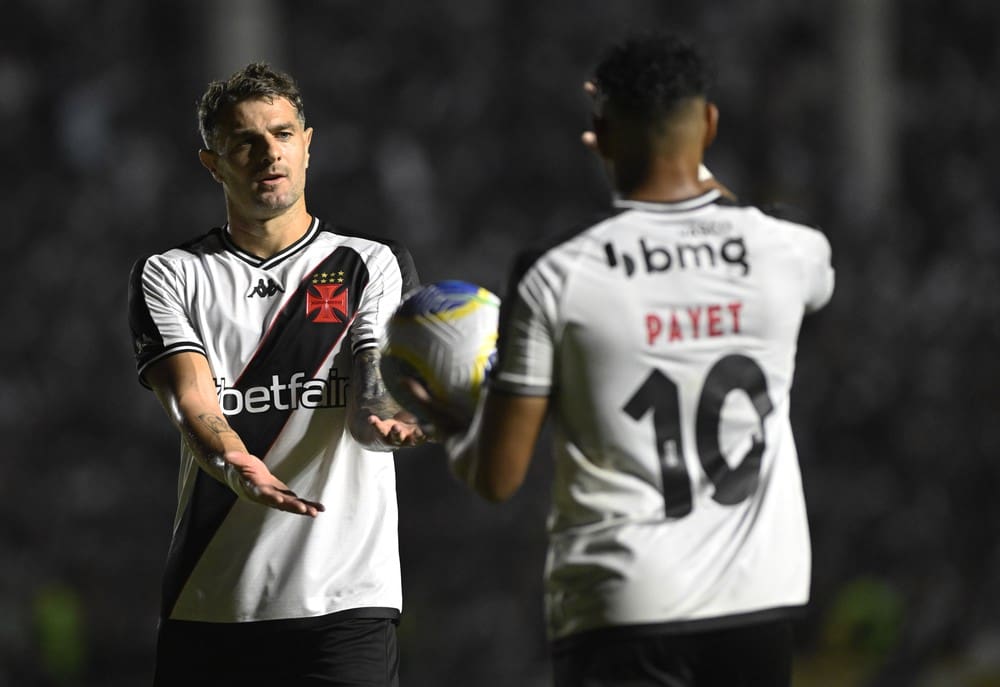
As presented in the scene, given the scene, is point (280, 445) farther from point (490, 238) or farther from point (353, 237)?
point (490, 238)

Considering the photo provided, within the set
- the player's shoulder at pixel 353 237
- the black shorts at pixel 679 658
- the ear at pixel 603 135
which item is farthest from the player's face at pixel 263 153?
the black shorts at pixel 679 658

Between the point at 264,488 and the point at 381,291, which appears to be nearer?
the point at 264,488

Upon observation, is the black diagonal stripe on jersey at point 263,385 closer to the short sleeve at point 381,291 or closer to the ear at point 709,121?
the short sleeve at point 381,291

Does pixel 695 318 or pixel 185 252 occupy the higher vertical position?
pixel 185 252

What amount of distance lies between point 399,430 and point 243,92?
76 centimetres

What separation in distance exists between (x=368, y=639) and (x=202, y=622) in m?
0.34

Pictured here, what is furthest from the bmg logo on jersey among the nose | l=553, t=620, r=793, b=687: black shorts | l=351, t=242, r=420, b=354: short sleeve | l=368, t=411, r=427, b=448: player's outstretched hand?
the nose

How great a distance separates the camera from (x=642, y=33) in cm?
262

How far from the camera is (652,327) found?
2.48m

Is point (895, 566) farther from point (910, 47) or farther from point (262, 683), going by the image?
point (910, 47)

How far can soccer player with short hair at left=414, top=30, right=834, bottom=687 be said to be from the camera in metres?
2.48

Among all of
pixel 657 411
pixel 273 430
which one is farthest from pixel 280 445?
pixel 657 411

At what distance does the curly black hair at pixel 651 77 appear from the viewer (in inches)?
98.9

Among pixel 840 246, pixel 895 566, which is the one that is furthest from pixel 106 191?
pixel 895 566
